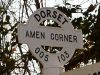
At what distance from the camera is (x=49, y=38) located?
303cm

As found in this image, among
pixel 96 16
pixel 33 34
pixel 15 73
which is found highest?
pixel 33 34

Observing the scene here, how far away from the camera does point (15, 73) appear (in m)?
9.40

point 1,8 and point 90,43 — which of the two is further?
point 1,8

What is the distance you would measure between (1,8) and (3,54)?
4.63 feet

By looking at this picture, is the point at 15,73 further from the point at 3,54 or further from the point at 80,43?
the point at 80,43

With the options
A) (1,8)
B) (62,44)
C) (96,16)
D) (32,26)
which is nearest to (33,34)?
(32,26)

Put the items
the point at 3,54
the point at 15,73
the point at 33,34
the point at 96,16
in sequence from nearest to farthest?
the point at 33,34, the point at 96,16, the point at 3,54, the point at 15,73

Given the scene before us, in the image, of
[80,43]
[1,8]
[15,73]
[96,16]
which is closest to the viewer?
[80,43]

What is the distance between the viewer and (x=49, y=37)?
3033 mm

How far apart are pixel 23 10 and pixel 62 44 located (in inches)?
248

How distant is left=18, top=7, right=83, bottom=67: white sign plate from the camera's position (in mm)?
2938

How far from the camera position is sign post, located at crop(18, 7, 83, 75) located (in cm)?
294

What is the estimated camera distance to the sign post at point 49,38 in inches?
116

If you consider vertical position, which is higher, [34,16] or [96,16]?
[34,16]
